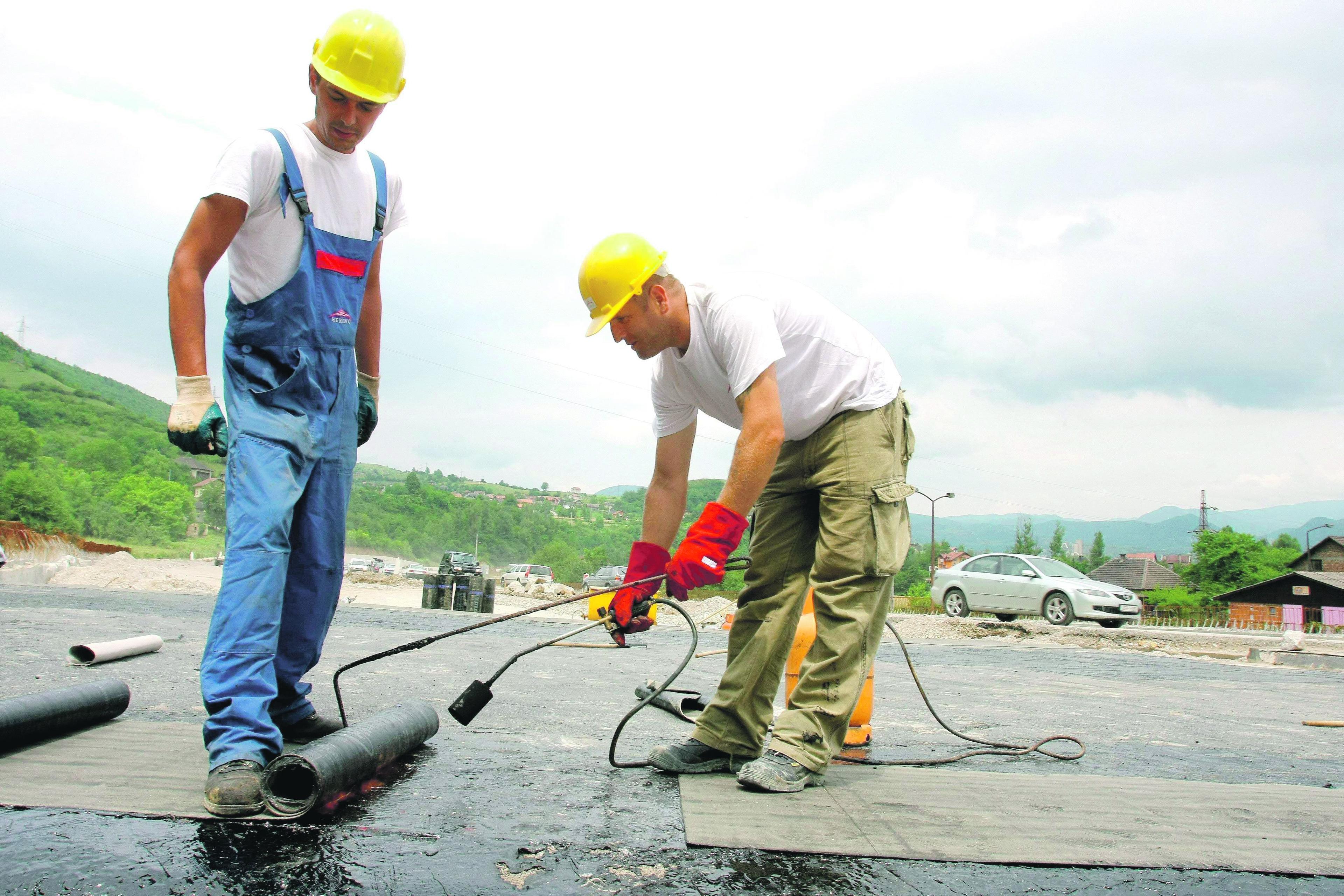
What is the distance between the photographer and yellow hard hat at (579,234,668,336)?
8.32 feet

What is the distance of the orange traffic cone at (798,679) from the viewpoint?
3193mm

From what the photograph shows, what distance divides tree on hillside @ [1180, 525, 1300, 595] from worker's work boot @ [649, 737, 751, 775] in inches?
2856

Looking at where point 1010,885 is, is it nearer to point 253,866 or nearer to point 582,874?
point 582,874

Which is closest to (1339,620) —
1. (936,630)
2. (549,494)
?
(936,630)

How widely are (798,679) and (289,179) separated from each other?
7.68ft

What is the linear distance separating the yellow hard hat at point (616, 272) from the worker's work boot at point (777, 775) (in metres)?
1.33

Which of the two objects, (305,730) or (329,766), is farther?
(305,730)

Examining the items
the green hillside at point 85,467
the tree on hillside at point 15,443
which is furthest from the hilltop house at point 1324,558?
the tree on hillside at point 15,443

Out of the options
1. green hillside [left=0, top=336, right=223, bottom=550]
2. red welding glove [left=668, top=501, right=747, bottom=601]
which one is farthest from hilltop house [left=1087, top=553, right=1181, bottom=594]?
green hillside [left=0, top=336, right=223, bottom=550]

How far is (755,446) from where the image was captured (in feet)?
7.76

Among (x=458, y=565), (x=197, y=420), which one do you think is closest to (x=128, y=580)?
(x=458, y=565)

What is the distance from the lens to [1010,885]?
1.64 meters

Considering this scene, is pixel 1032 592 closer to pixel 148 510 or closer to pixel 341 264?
pixel 341 264

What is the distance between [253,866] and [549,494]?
16273 cm
